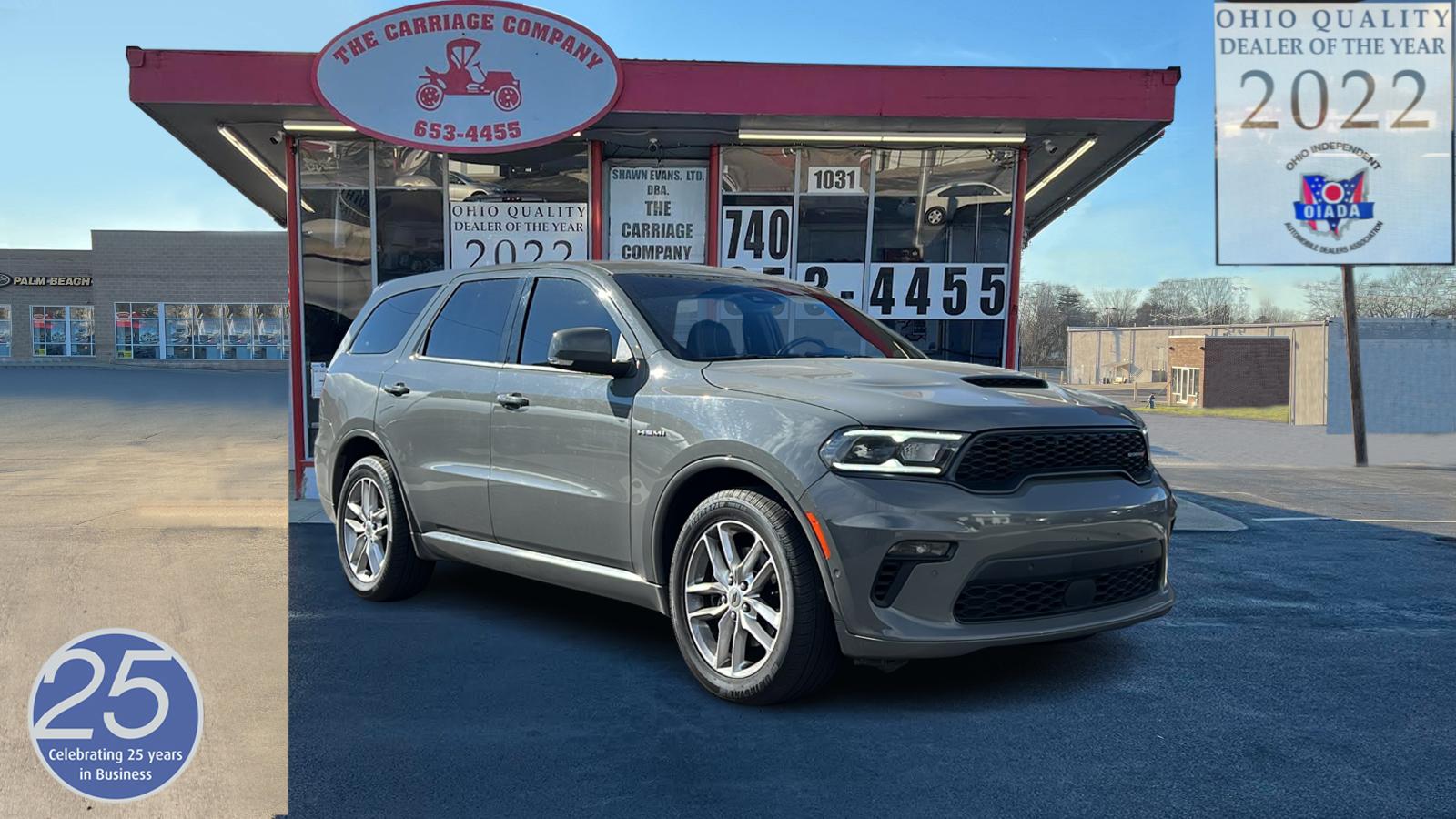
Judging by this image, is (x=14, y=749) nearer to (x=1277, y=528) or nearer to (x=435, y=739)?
(x=435, y=739)

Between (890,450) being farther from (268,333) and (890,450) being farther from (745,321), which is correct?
(268,333)

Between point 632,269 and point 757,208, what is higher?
point 757,208

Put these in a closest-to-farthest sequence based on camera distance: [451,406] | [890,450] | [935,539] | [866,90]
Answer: [935,539] < [890,450] < [451,406] < [866,90]

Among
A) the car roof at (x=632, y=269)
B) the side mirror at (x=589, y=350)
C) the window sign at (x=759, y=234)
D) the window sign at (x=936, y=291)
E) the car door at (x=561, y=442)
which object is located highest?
the window sign at (x=759, y=234)

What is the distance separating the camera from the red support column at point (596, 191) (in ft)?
36.0

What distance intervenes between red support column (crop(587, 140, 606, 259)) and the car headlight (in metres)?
7.62

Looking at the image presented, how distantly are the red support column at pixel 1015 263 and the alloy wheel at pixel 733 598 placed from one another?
7.18 m

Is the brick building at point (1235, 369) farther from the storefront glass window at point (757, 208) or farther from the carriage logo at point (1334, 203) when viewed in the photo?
the storefront glass window at point (757, 208)

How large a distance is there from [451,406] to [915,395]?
2.69 m

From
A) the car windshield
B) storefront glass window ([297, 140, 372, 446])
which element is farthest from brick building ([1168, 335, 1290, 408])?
the car windshield

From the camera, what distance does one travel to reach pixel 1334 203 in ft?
60.4

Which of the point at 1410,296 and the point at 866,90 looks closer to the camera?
the point at 866,90

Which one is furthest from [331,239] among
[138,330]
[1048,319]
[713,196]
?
[1048,319]

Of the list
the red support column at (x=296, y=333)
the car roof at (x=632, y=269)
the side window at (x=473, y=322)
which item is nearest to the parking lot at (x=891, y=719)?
the side window at (x=473, y=322)
